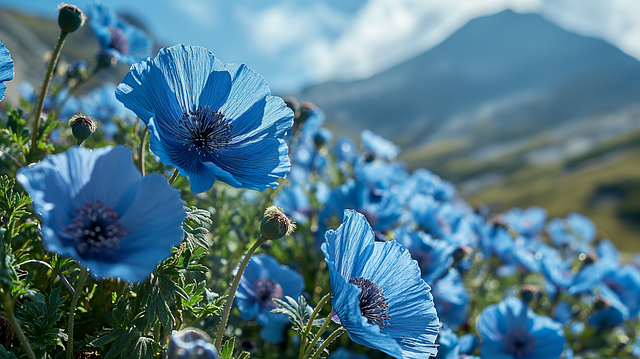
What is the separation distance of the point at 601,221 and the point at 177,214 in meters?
47.6

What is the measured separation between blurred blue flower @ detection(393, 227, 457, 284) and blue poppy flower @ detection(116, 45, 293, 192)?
3.34 feet

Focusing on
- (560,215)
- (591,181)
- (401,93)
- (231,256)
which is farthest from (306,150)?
(401,93)

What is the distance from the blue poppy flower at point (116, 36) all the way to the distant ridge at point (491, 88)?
303 feet

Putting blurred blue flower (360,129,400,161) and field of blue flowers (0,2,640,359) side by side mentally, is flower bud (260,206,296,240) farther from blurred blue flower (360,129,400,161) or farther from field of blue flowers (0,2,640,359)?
blurred blue flower (360,129,400,161)

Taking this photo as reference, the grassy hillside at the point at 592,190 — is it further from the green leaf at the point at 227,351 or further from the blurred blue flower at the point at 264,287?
the green leaf at the point at 227,351

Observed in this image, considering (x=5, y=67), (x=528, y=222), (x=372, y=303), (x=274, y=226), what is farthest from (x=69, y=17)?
(x=528, y=222)

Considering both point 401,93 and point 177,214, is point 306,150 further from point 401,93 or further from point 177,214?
point 401,93

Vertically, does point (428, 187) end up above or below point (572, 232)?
below

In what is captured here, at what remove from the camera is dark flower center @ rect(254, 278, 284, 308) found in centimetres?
173

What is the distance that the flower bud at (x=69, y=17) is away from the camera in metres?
1.39

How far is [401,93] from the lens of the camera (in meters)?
143

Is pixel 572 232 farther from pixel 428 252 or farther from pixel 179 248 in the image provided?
pixel 179 248

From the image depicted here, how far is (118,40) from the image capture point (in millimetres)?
2039

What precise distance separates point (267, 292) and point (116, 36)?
1409mm
